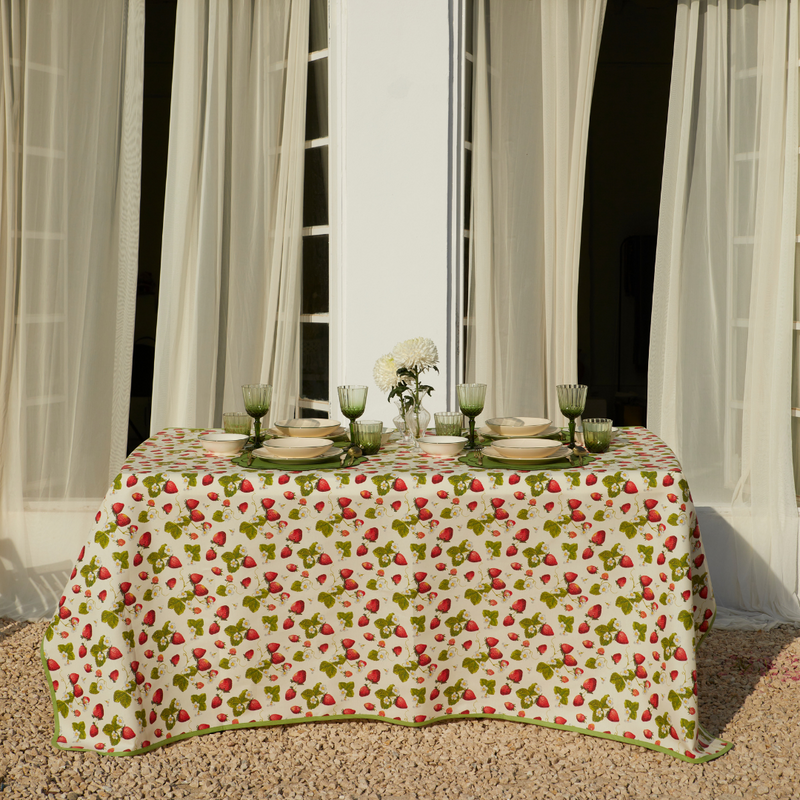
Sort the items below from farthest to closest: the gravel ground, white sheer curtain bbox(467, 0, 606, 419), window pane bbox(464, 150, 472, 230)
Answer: window pane bbox(464, 150, 472, 230)
white sheer curtain bbox(467, 0, 606, 419)
the gravel ground

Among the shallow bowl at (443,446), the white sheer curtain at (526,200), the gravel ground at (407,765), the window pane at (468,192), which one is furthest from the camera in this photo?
the window pane at (468,192)

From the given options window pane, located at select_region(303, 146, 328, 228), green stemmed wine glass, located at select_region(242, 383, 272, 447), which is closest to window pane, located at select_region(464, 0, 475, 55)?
window pane, located at select_region(303, 146, 328, 228)

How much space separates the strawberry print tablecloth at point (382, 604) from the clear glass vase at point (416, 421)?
11.4 inches

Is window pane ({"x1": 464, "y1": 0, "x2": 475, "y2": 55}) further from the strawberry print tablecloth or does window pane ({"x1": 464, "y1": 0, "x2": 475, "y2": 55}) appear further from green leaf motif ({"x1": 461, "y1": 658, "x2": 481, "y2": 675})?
green leaf motif ({"x1": 461, "y1": 658, "x2": 481, "y2": 675})

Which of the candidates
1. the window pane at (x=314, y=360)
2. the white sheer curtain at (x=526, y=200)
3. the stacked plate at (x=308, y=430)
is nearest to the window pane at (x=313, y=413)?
the window pane at (x=314, y=360)

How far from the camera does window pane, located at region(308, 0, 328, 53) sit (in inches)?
116

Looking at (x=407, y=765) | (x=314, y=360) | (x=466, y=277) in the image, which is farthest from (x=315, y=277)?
(x=407, y=765)

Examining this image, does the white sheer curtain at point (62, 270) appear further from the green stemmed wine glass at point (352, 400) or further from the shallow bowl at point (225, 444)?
the green stemmed wine glass at point (352, 400)

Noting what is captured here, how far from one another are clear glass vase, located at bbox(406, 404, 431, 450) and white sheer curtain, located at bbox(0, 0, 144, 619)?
122cm

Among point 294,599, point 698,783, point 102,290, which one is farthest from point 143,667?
point 102,290

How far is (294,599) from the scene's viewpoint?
197 cm

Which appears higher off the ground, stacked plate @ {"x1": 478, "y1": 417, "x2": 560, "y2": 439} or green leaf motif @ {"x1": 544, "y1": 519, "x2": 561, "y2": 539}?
stacked plate @ {"x1": 478, "y1": 417, "x2": 560, "y2": 439}

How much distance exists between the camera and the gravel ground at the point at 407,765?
1.84 metres

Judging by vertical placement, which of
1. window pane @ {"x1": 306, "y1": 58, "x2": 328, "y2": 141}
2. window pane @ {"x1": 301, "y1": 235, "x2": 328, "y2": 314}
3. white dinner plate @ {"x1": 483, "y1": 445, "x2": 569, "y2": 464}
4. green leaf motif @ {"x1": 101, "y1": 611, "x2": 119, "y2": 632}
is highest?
window pane @ {"x1": 306, "y1": 58, "x2": 328, "y2": 141}
